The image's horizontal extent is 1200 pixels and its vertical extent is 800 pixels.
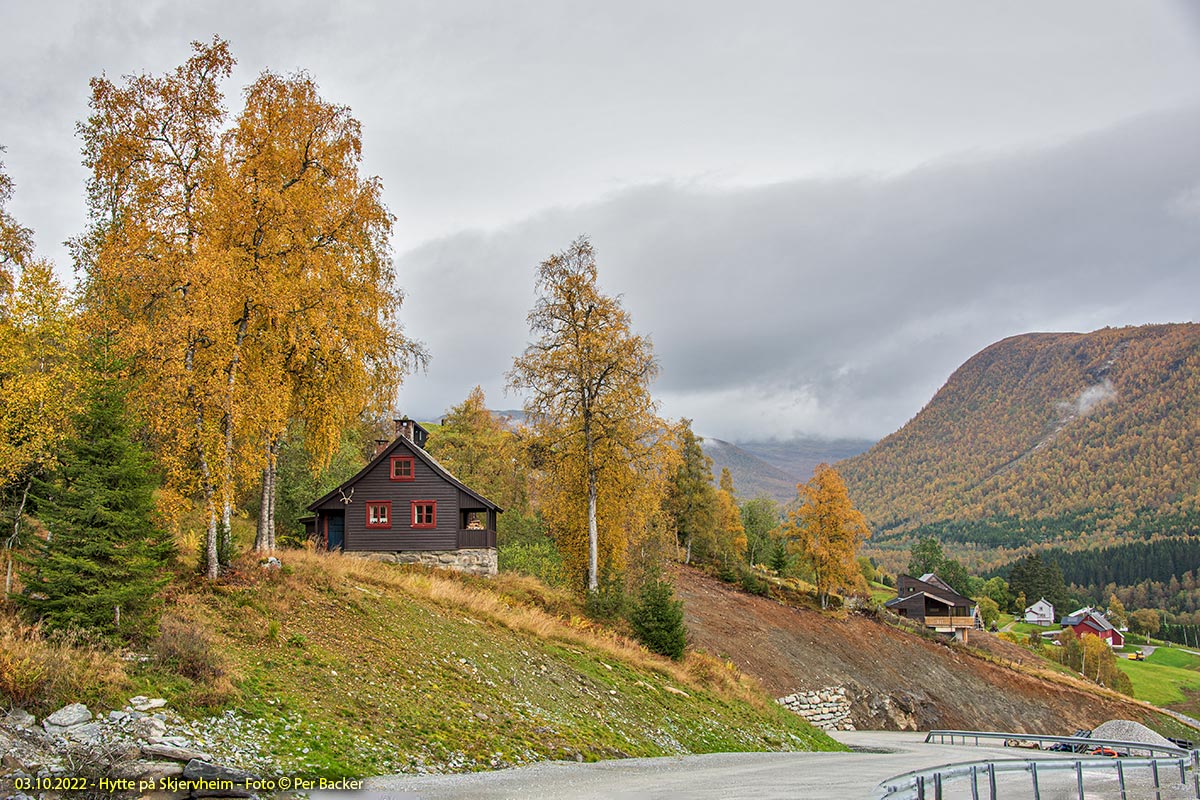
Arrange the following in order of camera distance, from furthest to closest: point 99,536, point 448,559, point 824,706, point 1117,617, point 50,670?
1. point 1117,617
2. point 824,706
3. point 448,559
4. point 99,536
5. point 50,670

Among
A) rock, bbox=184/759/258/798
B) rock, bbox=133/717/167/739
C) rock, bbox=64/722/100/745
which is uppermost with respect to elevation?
rock, bbox=64/722/100/745

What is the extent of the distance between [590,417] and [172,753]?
979 inches

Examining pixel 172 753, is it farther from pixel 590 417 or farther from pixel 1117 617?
pixel 1117 617

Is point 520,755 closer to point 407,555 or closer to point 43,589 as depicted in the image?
point 43,589

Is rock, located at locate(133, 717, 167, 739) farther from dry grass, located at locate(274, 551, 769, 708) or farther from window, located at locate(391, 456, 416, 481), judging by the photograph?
window, located at locate(391, 456, 416, 481)

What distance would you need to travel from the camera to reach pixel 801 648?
155 feet

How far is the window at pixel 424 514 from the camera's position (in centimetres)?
3516

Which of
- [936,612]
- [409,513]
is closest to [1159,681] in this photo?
[936,612]

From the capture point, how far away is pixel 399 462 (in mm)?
35594

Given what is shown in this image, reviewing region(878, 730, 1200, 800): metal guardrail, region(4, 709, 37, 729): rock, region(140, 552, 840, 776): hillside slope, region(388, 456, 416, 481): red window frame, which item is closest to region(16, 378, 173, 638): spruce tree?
region(140, 552, 840, 776): hillside slope

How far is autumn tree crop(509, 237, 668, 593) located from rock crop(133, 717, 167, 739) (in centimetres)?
2309

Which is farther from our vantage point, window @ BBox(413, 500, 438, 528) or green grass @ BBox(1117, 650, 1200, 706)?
green grass @ BBox(1117, 650, 1200, 706)

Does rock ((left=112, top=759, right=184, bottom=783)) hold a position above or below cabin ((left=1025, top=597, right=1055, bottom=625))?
above

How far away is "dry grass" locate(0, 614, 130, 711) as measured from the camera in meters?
10.9
